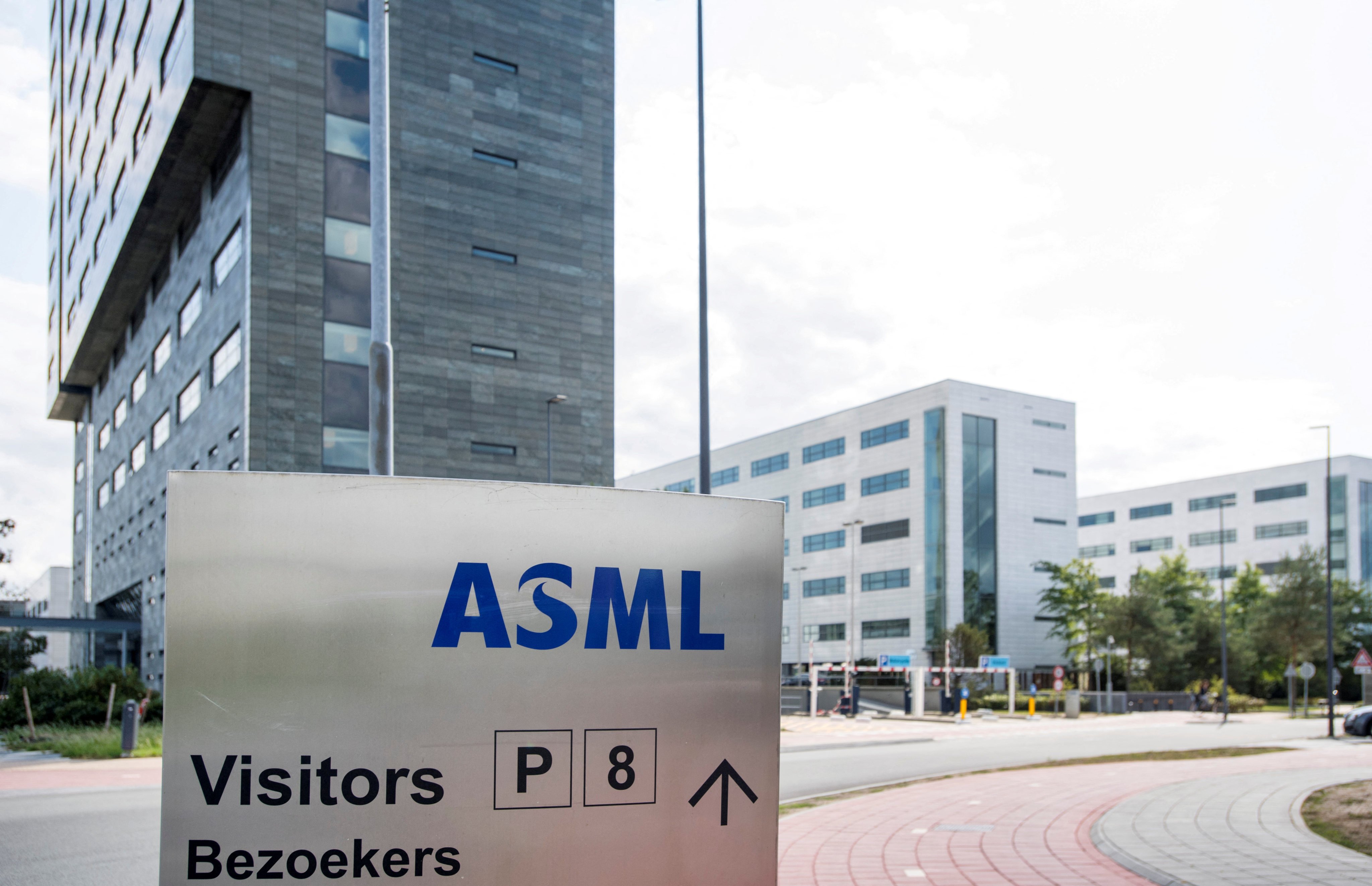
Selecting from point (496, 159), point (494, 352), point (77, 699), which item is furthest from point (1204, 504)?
point (77, 699)

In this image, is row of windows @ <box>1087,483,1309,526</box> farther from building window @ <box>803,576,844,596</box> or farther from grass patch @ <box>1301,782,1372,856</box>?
grass patch @ <box>1301,782,1372,856</box>

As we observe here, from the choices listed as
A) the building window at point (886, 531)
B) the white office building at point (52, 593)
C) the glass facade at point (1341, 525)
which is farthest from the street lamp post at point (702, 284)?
the white office building at point (52, 593)

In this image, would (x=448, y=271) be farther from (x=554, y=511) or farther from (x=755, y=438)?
(x=755, y=438)

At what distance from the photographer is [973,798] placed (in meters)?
14.3

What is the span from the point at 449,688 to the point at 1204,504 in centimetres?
10468

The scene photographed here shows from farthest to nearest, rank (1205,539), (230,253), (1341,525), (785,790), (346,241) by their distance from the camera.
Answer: (1205,539) → (1341,525) → (230,253) → (346,241) → (785,790)

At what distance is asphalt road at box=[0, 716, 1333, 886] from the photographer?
31.4 feet

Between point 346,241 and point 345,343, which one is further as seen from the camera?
point 346,241

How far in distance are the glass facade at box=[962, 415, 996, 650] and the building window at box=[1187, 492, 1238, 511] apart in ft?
106

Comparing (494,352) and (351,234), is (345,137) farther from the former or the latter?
(494,352)

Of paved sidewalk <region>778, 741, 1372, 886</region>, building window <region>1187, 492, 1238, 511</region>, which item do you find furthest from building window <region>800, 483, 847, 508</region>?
paved sidewalk <region>778, 741, 1372, 886</region>

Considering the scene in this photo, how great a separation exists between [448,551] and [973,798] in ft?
41.8

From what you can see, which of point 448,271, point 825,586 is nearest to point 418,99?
point 448,271

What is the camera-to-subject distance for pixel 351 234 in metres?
37.4
